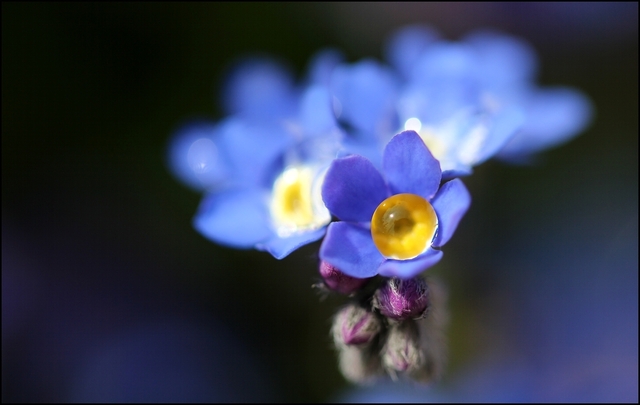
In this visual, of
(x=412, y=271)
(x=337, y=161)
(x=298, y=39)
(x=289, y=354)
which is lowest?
(x=412, y=271)

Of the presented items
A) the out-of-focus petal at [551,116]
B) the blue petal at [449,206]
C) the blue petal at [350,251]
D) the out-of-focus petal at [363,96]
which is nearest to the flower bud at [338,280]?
the blue petal at [350,251]

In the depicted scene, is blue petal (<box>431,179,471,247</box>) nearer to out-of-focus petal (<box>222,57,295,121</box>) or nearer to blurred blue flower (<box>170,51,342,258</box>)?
blurred blue flower (<box>170,51,342,258</box>)

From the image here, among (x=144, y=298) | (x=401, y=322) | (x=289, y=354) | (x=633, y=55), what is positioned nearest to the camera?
(x=401, y=322)

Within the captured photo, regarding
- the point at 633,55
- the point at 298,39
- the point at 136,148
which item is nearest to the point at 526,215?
the point at 633,55

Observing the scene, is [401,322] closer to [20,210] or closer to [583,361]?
[583,361]

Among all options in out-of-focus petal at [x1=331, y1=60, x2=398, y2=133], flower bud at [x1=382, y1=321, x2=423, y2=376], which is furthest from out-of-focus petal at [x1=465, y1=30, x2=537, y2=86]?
flower bud at [x1=382, y1=321, x2=423, y2=376]

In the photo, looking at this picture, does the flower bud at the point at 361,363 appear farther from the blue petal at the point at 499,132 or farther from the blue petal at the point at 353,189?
the blue petal at the point at 499,132

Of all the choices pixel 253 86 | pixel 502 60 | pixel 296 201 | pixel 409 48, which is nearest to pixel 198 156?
pixel 253 86
